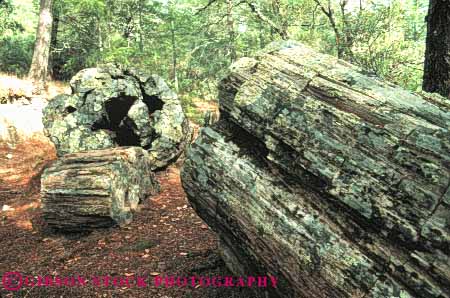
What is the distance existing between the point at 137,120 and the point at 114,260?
4879 millimetres

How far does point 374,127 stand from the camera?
348 centimetres

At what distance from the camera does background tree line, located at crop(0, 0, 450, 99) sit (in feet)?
36.7

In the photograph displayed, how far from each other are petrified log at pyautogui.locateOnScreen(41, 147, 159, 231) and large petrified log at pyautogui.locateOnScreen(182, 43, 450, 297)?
2.88 meters

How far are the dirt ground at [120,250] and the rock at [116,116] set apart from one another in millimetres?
1692

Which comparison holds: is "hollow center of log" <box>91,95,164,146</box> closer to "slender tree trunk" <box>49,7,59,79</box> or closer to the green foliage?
"slender tree trunk" <box>49,7,59,79</box>

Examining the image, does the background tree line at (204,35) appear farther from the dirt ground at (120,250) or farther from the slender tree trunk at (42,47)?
the dirt ground at (120,250)

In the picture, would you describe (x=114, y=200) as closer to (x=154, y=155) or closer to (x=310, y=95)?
(x=154, y=155)

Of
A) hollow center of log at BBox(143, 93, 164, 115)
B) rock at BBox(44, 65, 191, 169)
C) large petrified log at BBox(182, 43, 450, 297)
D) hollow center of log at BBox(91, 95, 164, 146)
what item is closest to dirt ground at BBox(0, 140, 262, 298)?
large petrified log at BBox(182, 43, 450, 297)

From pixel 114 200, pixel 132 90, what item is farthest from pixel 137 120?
pixel 114 200

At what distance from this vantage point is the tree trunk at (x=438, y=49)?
5402mm

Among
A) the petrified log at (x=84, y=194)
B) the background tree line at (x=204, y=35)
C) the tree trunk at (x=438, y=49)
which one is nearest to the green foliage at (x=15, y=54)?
the background tree line at (x=204, y=35)

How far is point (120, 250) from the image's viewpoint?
21.4ft

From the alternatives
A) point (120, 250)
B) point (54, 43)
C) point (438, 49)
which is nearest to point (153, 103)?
point (120, 250)

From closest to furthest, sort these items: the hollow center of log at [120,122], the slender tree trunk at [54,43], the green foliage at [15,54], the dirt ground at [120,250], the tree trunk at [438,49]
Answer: the dirt ground at [120,250], the tree trunk at [438,49], the hollow center of log at [120,122], the slender tree trunk at [54,43], the green foliage at [15,54]
